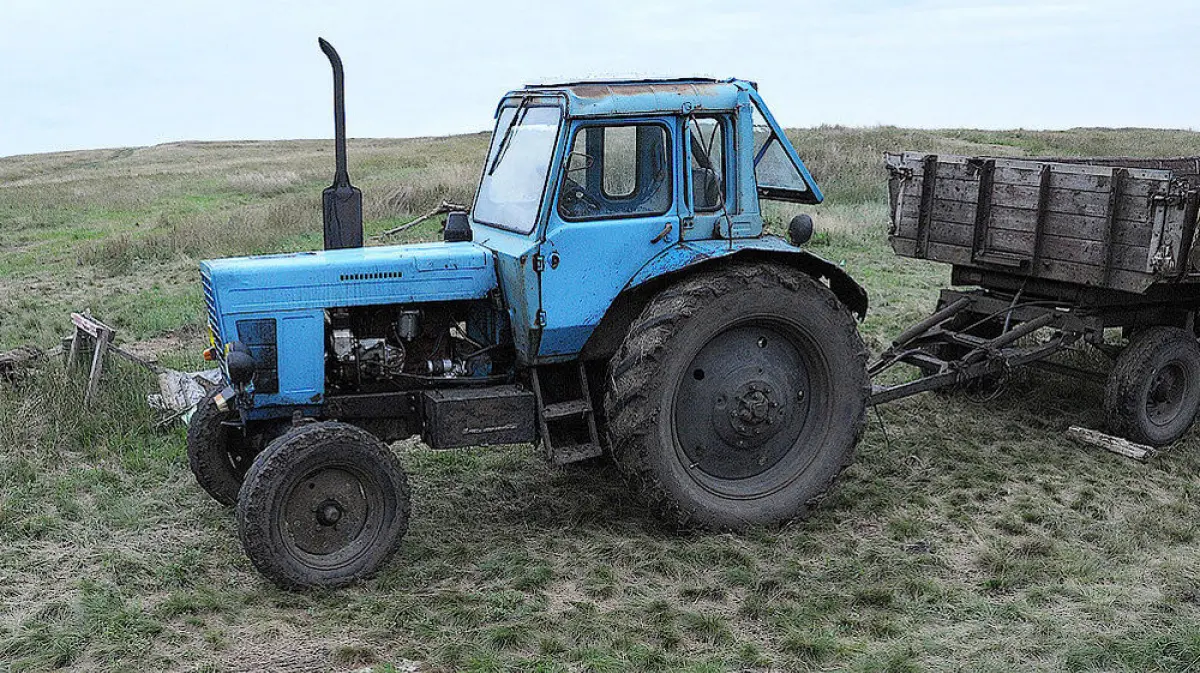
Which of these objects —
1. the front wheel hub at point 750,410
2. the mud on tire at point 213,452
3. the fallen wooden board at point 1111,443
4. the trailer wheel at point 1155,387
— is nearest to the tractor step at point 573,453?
the front wheel hub at point 750,410

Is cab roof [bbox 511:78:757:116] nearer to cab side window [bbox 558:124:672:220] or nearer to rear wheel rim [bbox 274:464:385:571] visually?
cab side window [bbox 558:124:672:220]

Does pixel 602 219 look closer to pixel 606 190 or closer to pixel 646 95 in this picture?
pixel 606 190

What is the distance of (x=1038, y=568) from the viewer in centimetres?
528

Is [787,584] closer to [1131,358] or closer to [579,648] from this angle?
[579,648]

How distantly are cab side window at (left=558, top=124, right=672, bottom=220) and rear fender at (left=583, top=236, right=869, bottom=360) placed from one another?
274 mm

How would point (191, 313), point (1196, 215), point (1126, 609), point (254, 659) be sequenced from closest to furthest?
point (254, 659), point (1126, 609), point (1196, 215), point (191, 313)

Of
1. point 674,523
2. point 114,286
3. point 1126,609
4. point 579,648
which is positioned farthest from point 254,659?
point 114,286

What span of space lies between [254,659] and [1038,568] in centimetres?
368

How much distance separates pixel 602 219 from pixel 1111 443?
3984mm

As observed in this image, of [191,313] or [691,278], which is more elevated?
[691,278]

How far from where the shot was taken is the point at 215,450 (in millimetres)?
5918

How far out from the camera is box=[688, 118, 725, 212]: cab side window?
561 centimetres

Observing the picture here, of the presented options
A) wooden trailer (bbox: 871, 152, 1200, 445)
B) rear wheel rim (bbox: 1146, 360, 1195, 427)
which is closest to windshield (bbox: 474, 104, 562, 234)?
wooden trailer (bbox: 871, 152, 1200, 445)

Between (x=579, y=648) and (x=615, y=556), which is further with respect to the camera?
(x=615, y=556)
